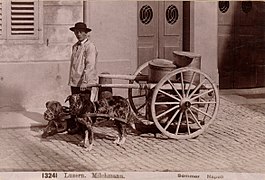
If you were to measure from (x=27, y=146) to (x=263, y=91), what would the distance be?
372 cm

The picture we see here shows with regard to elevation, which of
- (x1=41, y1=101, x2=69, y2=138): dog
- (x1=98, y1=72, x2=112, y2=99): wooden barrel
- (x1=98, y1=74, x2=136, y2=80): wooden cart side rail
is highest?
(x1=98, y1=74, x2=136, y2=80): wooden cart side rail

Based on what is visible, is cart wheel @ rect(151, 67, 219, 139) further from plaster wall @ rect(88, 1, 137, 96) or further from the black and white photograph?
plaster wall @ rect(88, 1, 137, 96)

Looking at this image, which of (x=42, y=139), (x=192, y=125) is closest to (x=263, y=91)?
(x=192, y=125)

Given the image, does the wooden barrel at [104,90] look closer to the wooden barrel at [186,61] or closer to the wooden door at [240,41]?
the wooden barrel at [186,61]

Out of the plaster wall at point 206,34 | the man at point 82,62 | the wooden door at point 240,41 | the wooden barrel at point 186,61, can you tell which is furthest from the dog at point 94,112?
the wooden door at point 240,41

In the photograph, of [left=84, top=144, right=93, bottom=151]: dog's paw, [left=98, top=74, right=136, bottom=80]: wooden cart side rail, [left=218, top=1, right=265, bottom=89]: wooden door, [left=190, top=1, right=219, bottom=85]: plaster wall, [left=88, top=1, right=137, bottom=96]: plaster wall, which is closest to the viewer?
[left=84, top=144, right=93, bottom=151]: dog's paw

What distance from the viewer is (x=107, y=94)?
533cm

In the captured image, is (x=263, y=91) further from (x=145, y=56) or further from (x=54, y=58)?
(x=54, y=58)

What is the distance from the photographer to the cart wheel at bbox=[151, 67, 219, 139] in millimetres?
5270

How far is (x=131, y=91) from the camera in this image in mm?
5980

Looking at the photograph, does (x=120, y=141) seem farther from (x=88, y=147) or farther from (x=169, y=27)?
(x=169, y=27)

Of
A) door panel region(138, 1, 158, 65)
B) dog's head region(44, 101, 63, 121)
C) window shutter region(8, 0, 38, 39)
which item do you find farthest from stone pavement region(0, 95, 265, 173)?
door panel region(138, 1, 158, 65)

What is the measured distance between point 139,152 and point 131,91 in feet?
3.42

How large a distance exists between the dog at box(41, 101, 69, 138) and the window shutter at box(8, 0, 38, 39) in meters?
1.31
